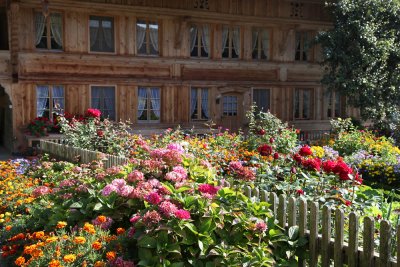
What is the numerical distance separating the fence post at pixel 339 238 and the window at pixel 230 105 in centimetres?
1598

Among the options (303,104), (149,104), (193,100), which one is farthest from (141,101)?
(303,104)

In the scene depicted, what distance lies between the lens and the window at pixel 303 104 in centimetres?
2181

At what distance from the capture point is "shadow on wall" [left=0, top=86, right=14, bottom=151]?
61.6ft

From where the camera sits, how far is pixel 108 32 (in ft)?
59.0

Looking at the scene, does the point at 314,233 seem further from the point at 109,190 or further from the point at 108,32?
the point at 108,32

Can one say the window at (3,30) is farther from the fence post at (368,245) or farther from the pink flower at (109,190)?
the fence post at (368,245)

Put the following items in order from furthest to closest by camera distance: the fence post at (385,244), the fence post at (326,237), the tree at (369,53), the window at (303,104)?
the window at (303,104), the tree at (369,53), the fence post at (326,237), the fence post at (385,244)

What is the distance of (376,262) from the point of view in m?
4.25

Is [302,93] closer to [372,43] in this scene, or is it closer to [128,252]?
[372,43]

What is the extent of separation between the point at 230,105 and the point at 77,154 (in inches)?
450

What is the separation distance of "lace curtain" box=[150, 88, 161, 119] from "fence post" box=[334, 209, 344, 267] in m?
14.7

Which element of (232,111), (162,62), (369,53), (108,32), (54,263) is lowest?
(54,263)

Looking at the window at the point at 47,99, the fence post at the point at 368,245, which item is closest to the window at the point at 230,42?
the window at the point at 47,99

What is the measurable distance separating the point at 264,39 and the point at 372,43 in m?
4.76
